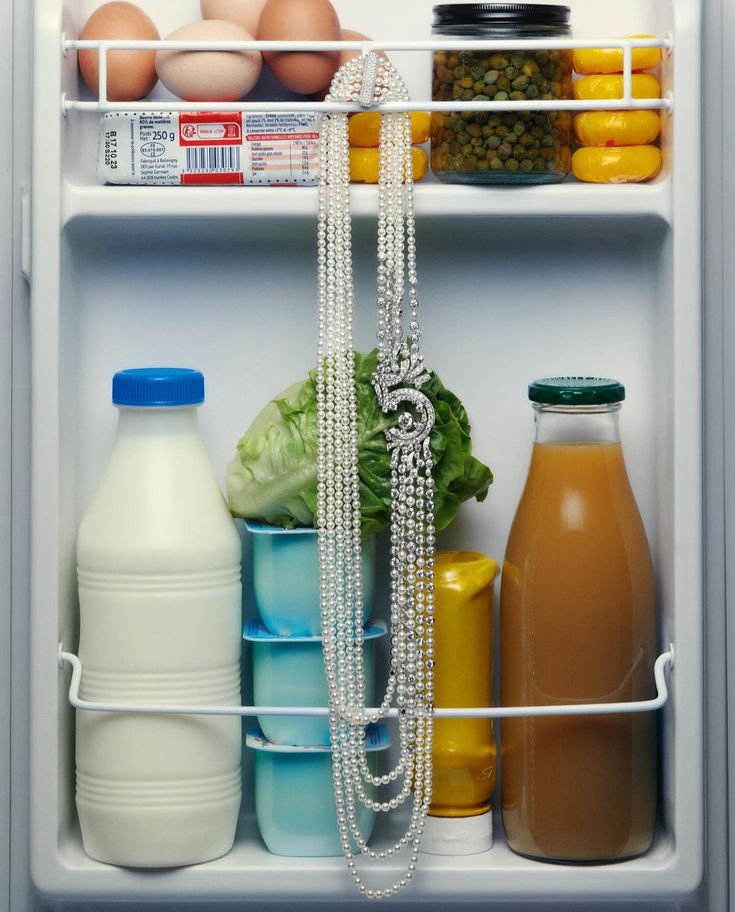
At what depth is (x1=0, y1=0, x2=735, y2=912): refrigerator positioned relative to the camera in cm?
79

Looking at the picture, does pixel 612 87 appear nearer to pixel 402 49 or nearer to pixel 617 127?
pixel 617 127

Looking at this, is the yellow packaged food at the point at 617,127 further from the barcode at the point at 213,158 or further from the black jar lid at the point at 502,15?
the barcode at the point at 213,158

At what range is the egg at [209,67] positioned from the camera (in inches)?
31.2

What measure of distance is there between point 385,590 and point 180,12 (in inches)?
18.4

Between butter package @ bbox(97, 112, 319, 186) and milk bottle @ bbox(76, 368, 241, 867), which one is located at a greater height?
butter package @ bbox(97, 112, 319, 186)

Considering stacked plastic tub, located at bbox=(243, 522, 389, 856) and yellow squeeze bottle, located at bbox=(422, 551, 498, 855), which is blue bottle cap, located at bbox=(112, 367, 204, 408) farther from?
yellow squeeze bottle, located at bbox=(422, 551, 498, 855)

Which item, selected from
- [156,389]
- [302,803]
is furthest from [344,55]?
[302,803]

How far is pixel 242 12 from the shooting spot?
0.83 m

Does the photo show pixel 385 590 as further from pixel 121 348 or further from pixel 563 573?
pixel 121 348

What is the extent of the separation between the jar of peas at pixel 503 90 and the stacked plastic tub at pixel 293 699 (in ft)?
0.90

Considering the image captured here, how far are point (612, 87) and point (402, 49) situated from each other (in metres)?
0.15

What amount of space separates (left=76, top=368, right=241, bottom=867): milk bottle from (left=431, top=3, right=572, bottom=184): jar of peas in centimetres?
24

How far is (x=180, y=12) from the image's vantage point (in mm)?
882

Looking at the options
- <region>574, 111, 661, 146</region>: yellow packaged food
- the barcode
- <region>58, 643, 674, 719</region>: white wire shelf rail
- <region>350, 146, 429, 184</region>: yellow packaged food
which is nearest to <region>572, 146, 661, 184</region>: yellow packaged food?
<region>574, 111, 661, 146</region>: yellow packaged food
